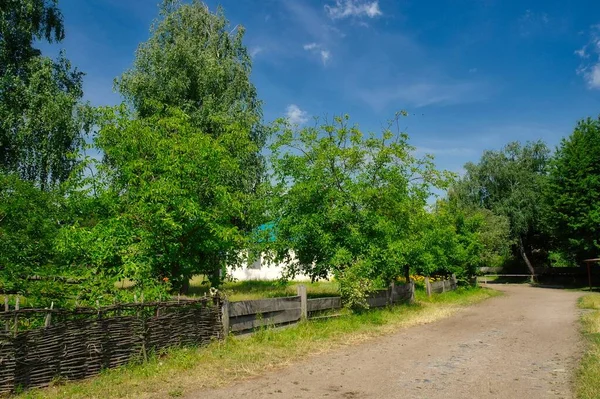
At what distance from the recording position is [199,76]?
2389cm

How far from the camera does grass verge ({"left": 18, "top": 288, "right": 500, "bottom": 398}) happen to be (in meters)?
6.92

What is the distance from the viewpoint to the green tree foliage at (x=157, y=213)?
1018 centimetres

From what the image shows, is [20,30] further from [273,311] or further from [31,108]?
[273,311]

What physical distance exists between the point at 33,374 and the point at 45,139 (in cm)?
1910

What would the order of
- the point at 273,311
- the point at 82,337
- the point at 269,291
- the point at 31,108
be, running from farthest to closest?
the point at 269,291, the point at 31,108, the point at 273,311, the point at 82,337

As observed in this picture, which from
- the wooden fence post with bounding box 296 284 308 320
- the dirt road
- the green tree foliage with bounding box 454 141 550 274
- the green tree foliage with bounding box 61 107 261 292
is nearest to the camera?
the dirt road

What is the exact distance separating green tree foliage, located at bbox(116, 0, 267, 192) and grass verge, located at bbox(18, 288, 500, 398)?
37.0 ft

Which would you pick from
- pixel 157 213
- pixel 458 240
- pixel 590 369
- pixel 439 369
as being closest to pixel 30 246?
pixel 157 213

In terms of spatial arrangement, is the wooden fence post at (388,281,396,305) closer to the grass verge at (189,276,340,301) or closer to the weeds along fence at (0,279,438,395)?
the grass verge at (189,276,340,301)

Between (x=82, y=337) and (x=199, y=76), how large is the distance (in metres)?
18.6

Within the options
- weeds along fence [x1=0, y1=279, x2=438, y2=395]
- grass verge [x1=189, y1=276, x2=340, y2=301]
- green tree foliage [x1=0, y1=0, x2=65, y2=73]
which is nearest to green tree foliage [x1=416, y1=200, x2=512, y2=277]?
grass verge [x1=189, y1=276, x2=340, y2=301]

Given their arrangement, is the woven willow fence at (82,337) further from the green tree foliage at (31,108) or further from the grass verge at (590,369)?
the green tree foliage at (31,108)

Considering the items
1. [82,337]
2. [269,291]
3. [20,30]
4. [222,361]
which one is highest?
[20,30]

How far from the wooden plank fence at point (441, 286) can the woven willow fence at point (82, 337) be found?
60.4 ft
